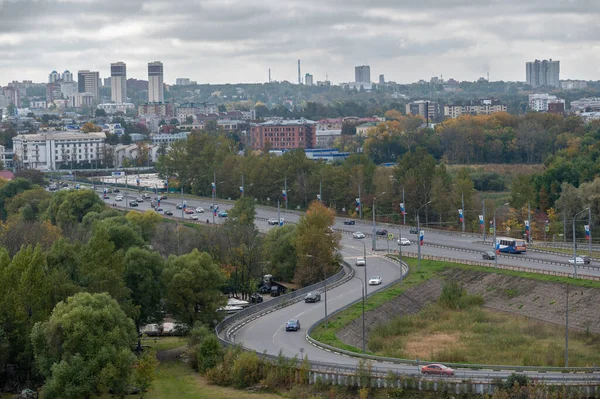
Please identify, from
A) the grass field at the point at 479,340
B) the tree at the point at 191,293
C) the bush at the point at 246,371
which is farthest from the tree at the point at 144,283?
the grass field at the point at 479,340

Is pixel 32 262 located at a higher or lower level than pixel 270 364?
higher

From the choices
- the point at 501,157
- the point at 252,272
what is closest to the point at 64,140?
the point at 501,157

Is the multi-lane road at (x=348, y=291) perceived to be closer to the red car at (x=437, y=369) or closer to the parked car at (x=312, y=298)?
the parked car at (x=312, y=298)

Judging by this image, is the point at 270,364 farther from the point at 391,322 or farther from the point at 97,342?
the point at 391,322

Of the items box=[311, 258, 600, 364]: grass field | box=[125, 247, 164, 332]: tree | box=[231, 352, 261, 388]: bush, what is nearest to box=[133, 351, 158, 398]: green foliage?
box=[231, 352, 261, 388]: bush

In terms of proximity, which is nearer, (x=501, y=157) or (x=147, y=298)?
(x=147, y=298)

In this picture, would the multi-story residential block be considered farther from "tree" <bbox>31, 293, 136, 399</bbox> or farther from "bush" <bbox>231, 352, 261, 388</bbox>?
"bush" <bbox>231, 352, 261, 388</bbox>

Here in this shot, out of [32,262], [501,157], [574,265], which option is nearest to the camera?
[32,262]

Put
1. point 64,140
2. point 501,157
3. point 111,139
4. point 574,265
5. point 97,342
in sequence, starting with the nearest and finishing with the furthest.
→ point 97,342, point 574,265, point 501,157, point 64,140, point 111,139
